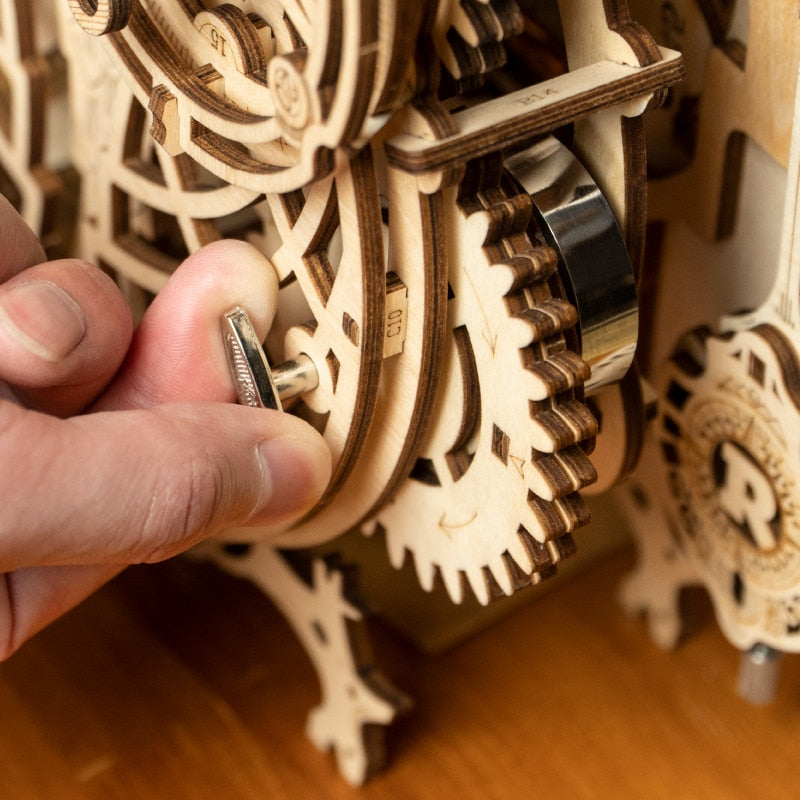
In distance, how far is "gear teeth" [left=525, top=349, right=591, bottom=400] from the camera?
433 millimetres

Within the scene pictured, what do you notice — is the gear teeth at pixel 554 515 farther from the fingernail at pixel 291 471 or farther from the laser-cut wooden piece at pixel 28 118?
the laser-cut wooden piece at pixel 28 118

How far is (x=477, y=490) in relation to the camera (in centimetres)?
50

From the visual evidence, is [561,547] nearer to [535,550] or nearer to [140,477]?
[535,550]

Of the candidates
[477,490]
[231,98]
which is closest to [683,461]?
[477,490]

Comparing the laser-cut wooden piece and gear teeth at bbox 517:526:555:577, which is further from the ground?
the laser-cut wooden piece

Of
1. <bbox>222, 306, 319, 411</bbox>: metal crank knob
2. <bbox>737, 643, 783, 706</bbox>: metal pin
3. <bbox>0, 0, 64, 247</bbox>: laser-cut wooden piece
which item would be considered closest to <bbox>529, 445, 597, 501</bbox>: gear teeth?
<bbox>222, 306, 319, 411</bbox>: metal crank knob

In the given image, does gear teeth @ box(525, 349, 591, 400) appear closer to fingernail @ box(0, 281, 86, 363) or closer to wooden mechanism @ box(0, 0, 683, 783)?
wooden mechanism @ box(0, 0, 683, 783)

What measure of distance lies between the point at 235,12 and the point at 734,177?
0.83 feet

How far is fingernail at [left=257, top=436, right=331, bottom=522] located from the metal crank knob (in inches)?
0.9

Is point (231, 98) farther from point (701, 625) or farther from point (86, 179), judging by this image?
point (701, 625)

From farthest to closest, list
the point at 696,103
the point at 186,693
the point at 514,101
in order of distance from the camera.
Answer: the point at 186,693 → the point at 696,103 → the point at 514,101

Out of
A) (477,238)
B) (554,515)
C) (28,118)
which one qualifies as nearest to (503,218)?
(477,238)

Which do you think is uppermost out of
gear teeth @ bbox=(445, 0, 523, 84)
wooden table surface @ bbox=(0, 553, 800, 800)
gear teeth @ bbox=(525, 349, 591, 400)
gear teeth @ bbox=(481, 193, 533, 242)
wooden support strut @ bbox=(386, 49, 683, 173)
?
gear teeth @ bbox=(445, 0, 523, 84)

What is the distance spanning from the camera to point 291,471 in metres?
0.47
